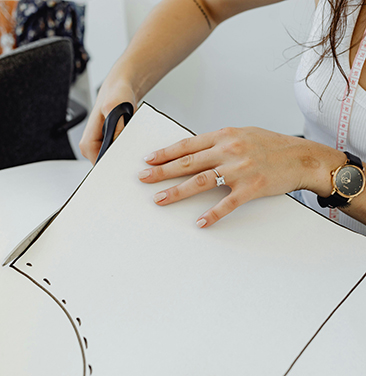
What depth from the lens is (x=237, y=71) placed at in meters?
1.14

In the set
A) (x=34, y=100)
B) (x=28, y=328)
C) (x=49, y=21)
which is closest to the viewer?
(x=28, y=328)

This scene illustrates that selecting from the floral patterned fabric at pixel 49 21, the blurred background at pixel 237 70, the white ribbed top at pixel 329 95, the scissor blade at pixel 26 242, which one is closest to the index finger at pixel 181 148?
the scissor blade at pixel 26 242

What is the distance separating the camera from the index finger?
440mm

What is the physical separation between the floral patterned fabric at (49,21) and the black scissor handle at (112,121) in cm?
115

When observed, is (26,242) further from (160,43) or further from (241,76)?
(241,76)

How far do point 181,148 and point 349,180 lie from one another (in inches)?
9.9

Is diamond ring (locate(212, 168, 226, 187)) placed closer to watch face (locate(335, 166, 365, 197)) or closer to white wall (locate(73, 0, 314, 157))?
watch face (locate(335, 166, 365, 197))

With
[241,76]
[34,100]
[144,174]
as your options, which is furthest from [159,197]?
[241,76]

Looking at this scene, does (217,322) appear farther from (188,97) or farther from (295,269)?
(188,97)

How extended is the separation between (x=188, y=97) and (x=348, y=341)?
1.04m

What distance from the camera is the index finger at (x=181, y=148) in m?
0.44

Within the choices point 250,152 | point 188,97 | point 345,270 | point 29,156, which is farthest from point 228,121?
point 345,270

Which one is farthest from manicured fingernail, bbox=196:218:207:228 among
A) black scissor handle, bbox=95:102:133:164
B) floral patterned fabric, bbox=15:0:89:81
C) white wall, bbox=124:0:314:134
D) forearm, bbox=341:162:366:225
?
floral patterned fabric, bbox=15:0:89:81

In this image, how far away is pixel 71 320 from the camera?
0.37 m
